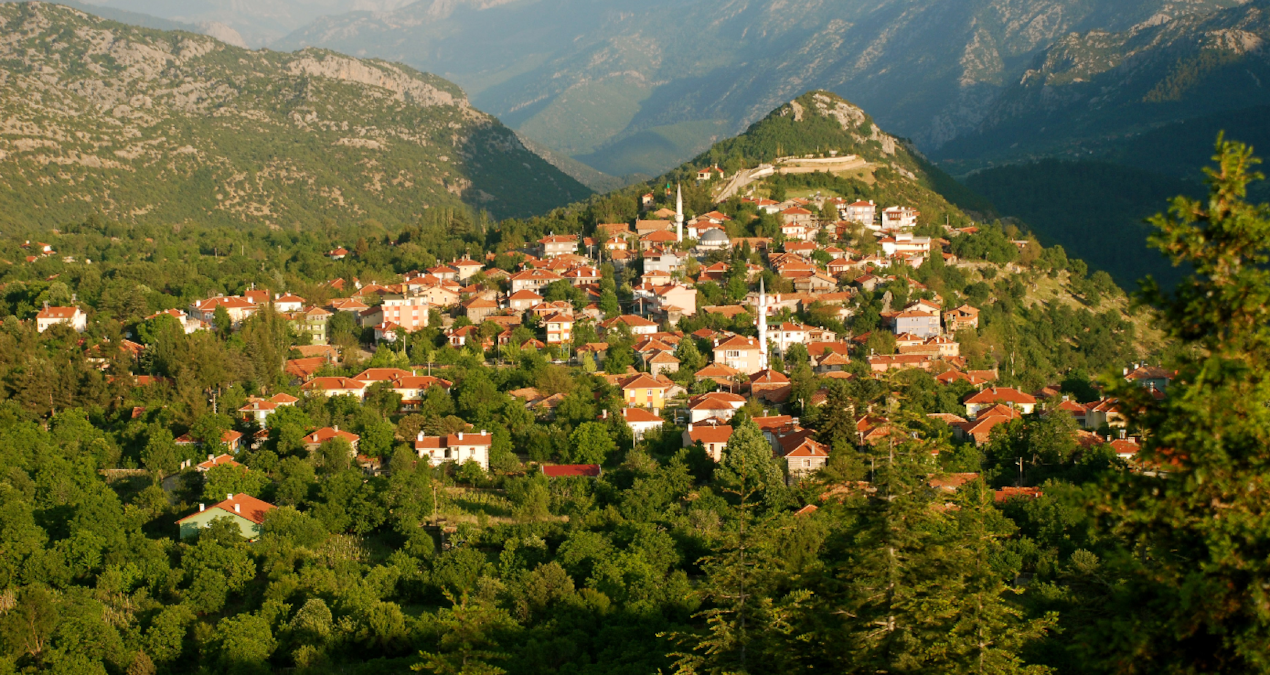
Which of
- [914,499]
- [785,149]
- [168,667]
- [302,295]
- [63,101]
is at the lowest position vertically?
[168,667]

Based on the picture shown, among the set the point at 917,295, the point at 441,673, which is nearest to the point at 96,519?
the point at 441,673

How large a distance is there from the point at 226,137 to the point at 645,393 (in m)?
97.4

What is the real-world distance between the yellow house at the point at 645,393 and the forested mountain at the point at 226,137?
7044cm

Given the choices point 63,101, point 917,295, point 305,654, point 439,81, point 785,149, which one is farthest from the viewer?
point 439,81

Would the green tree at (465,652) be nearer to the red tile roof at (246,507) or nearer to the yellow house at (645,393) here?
the red tile roof at (246,507)

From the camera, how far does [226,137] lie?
422 ft

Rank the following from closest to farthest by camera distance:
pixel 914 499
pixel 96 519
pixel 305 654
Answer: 1. pixel 914 499
2. pixel 305 654
3. pixel 96 519

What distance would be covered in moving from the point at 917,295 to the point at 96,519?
1637 inches

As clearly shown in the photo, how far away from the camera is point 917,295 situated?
60906 millimetres

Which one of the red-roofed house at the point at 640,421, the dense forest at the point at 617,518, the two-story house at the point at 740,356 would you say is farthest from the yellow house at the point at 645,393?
the two-story house at the point at 740,356

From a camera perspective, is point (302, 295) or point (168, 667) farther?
point (302, 295)

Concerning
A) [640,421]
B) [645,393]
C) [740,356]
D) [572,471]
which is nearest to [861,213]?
[740,356]

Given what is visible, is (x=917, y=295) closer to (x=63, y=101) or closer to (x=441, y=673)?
(x=441, y=673)

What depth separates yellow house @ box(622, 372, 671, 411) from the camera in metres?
46.0
